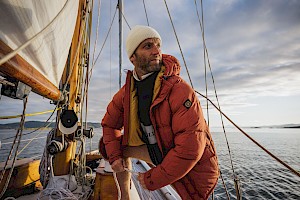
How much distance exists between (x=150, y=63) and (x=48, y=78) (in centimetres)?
94

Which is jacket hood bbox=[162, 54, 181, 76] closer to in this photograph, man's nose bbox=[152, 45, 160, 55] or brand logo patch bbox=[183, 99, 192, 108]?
man's nose bbox=[152, 45, 160, 55]

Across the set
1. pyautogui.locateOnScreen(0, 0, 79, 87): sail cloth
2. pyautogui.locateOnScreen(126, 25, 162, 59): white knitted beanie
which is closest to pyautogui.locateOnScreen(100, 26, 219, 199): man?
pyautogui.locateOnScreen(126, 25, 162, 59): white knitted beanie

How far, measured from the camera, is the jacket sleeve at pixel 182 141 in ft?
3.40

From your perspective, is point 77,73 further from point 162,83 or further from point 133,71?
point 162,83

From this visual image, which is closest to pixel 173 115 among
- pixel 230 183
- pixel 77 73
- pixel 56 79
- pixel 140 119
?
pixel 140 119

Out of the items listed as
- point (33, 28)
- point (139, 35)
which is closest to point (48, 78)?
point (33, 28)

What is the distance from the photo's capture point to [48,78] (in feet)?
5.28

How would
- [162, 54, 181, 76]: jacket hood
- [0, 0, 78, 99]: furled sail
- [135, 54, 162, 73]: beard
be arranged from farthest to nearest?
[135, 54, 162, 73]: beard < [162, 54, 181, 76]: jacket hood < [0, 0, 78, 99]: furled sail

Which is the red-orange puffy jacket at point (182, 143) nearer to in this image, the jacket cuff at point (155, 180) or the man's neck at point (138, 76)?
the jacket cuff at point (155, 180)

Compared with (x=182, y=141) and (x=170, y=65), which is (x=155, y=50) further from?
(x=182, y=141)

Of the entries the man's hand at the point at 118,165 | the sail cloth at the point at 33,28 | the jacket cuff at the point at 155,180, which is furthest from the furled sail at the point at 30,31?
the jacket cuff at the point at 155,180

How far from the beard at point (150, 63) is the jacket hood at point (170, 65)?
0.17 ft

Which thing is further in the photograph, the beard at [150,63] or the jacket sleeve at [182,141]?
the beard at [150,63]

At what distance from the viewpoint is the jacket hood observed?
1370 millimetres
